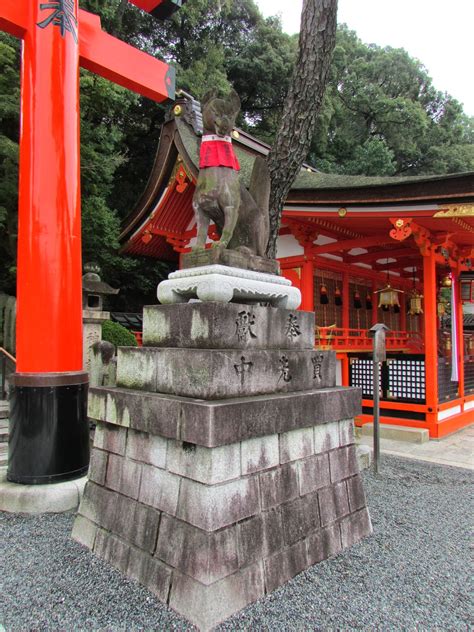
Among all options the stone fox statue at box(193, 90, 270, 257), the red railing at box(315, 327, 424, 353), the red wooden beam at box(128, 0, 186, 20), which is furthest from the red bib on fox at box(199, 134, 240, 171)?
the red wooden beam at box(128, 0, 186, 20)

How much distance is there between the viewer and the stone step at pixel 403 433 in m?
7.41

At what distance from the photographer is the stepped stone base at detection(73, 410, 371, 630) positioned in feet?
8.03

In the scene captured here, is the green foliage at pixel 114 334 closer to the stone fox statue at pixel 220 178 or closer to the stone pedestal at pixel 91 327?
the stone pedestal at pixel 91 327

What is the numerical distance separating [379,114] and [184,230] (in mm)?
20716

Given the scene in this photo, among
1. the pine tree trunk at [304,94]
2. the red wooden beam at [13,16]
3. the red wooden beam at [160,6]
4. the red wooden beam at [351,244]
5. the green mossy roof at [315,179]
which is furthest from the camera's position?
the red wooden beam at [351,244]

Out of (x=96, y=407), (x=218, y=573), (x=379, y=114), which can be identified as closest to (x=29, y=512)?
(x=96, y=407)

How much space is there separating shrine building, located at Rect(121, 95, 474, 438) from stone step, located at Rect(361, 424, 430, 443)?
0.26 m

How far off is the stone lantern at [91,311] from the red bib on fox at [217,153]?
4067 mm

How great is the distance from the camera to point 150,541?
2.74 m

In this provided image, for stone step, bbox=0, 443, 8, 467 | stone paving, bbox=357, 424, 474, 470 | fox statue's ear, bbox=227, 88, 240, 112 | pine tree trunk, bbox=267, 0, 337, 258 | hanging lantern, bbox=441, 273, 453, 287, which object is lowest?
stone paving, bbox=357, 424, 474, 470

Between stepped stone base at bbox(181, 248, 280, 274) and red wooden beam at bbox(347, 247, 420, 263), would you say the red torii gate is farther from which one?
red wooden beam at bbox(347, 247, 420, 263)

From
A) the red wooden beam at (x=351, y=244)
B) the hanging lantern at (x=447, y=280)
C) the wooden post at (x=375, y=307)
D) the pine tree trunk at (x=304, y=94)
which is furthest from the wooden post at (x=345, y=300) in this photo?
the pine tree trunk at (x=304, y=94)

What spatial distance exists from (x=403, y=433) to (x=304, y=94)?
18.6ft

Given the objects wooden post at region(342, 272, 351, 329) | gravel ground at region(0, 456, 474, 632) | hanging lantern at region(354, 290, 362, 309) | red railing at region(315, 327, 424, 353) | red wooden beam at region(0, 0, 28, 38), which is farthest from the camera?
hanging lantern at region(354, 290, 362, 309)
